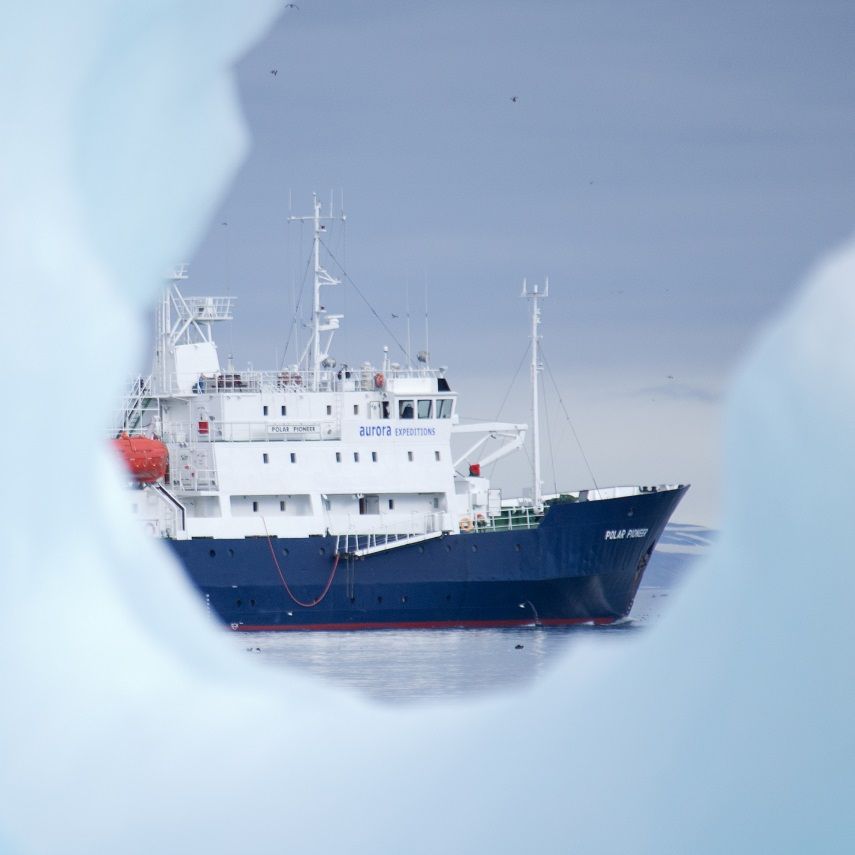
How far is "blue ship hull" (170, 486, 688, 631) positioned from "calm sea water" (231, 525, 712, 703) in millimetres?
590

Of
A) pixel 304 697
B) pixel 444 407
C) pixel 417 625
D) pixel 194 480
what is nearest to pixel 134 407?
pixel 194 480

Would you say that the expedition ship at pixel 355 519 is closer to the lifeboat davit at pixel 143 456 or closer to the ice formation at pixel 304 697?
the lifeboat davit at pixel 143 456

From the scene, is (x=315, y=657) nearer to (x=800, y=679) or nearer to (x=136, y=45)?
(x=136, y=45)

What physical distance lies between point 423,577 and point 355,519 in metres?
2.01

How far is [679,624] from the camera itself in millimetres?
18328

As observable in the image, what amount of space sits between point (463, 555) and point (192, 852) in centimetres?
2575

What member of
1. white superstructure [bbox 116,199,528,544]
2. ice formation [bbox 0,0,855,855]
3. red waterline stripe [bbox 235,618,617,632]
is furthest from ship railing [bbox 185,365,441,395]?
ice formation [bbox 0,0,855,855]

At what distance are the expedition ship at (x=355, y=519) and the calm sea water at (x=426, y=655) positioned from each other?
0.79 metres

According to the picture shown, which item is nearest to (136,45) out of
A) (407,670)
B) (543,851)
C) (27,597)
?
(27,597)

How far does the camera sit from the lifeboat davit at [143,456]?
42.1m

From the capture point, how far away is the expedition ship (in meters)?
42.7

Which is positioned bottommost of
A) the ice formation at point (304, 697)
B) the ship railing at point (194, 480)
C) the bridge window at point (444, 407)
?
the ice formation at point (304, 697)

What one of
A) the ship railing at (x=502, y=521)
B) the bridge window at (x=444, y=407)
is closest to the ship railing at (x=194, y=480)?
the bridge window at (x=444, y=407)

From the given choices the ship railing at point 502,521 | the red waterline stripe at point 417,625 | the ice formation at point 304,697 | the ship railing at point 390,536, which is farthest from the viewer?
the ship railing at point 502,521
